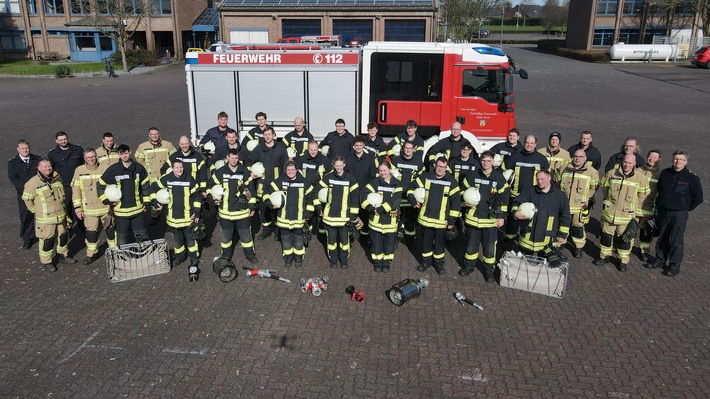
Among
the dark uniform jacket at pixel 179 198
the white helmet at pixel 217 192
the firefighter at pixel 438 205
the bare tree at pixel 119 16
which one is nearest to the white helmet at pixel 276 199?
the white helmet at pixel 217 192

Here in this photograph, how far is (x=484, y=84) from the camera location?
10836 millimetres

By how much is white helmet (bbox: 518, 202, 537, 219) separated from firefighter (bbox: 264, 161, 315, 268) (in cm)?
296

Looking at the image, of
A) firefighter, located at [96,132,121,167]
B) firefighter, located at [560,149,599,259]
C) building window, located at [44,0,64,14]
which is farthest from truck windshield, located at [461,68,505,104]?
building window, located at [44,0,64,14]

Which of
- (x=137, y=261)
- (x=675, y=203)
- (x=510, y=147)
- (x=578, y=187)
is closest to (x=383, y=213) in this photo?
(x=510, y=147)

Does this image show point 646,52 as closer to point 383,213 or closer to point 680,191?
point 680,191

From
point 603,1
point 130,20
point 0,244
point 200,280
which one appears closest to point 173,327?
point 200,280

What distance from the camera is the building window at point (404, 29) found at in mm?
36375

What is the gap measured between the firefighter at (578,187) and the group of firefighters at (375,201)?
2 centimetres

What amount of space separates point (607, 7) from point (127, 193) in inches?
1949

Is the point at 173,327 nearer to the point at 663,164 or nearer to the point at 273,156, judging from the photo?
the point at 273,156

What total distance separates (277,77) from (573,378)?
327 inches

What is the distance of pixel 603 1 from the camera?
4612 centimetres

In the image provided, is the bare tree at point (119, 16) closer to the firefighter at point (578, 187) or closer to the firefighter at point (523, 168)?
the firefighter at point (523, 168)

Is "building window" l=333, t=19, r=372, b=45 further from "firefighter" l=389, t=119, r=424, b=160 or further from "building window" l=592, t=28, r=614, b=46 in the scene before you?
"firefighter" l=389, t=119, r=424, b=160
